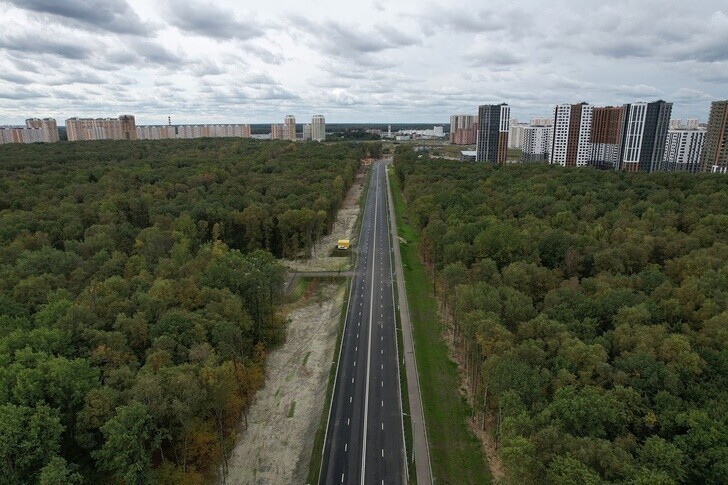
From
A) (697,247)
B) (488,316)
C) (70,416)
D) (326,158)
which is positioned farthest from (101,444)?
(326,158)

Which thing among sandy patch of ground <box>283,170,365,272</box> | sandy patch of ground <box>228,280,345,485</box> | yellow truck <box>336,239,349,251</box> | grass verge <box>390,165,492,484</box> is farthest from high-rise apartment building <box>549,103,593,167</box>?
sandy patch of ground <box>228,280,345,485</box>

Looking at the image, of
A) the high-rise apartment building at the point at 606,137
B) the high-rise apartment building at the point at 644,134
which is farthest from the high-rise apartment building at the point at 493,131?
the high-rise apartment building at the point at 644,134

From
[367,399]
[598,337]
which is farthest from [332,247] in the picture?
[598,337]

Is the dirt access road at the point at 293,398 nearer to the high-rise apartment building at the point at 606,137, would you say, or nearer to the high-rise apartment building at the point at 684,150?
the high-rise apartment building at the point at 606,137

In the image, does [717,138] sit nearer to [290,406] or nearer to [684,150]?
[684,150]

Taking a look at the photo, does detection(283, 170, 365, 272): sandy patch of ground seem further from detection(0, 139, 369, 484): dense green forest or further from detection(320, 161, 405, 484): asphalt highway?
detection(320, 161, 405, 484): asphalt highway

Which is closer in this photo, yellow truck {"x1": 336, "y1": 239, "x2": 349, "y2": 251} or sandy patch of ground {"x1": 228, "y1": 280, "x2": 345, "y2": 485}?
sandy patch of ground {"x1": 228, "y1": 280, "x2": 345, "y2": 485}

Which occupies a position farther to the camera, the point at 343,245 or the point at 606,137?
the point at 606,137
